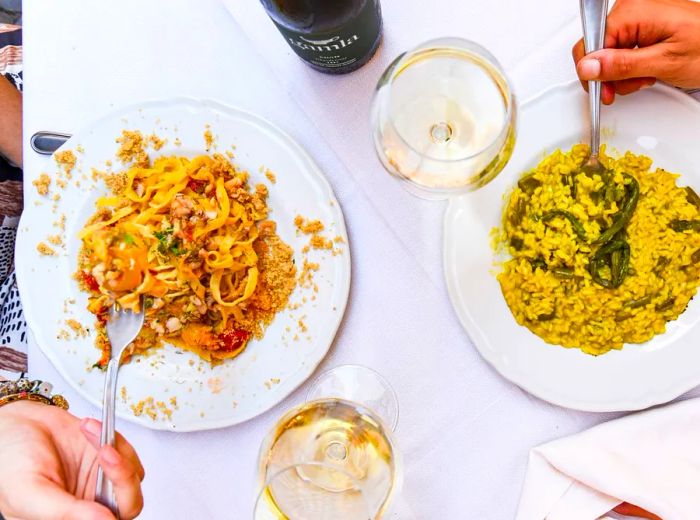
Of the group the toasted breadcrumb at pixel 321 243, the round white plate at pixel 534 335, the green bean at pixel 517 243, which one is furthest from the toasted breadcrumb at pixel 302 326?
the green bean at pixel 517 243

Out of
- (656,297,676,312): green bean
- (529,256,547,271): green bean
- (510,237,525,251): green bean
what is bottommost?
(656,297,676,312): green bean

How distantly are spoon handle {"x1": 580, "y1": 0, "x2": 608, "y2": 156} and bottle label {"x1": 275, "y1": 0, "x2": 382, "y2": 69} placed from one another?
316 millimetres

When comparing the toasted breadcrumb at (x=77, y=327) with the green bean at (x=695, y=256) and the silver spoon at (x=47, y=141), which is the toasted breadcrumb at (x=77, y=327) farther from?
the green bean at (x=695, y=256)

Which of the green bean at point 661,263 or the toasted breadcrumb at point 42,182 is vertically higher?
the toasted breadcrumb at point 42,182

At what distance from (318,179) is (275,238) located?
12cm

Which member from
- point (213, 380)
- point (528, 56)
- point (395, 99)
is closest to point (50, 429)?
point (213, 380)

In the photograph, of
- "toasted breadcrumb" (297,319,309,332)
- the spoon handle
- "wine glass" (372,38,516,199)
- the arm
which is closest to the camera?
"wine glass" (372,38,516,199)

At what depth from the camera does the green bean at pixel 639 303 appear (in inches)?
40.4

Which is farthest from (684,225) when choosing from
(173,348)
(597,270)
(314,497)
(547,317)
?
(173,348)

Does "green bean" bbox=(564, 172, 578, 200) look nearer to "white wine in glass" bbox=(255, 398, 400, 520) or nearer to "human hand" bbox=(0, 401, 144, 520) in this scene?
"white wine in glass" bbox=(255, 398, 400, 520)

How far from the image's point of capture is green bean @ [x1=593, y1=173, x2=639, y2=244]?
1012 millimetres

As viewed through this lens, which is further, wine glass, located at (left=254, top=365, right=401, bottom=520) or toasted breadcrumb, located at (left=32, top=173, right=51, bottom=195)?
toasted breadcrumb, located at (left=32, top=173, right=51, bottom=195)

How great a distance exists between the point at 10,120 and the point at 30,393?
57 centimetres

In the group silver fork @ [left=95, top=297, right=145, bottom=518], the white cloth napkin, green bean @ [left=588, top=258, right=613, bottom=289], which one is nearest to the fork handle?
silver fork @ [left=95, top=297, right=145, bottom=518]
